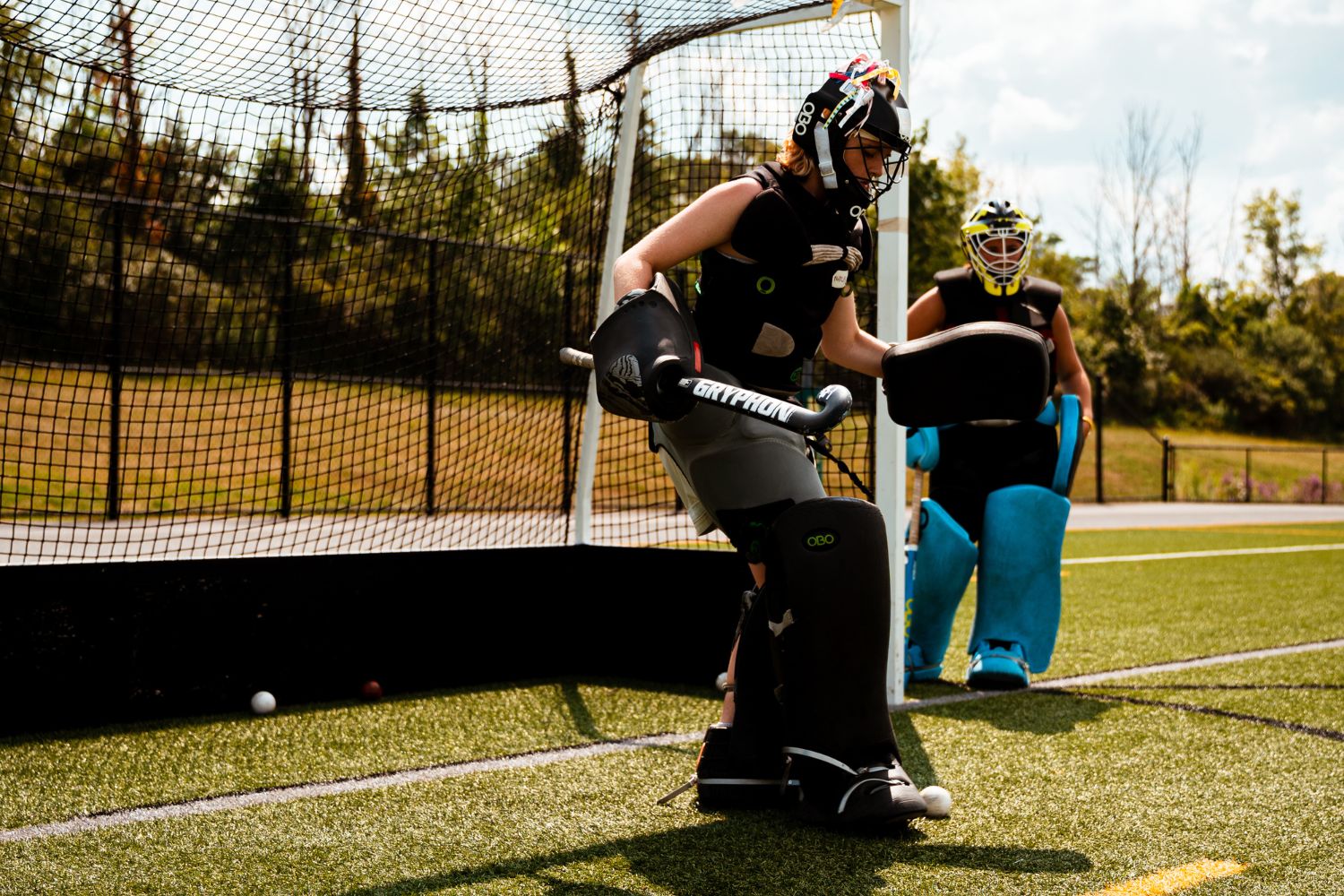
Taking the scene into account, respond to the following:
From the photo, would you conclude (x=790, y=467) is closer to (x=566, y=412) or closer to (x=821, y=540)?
(x=821, y=540)

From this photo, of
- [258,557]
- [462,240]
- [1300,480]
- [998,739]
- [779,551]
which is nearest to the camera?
[779,551]

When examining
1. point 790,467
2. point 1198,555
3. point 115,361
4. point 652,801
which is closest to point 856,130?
point 790,467

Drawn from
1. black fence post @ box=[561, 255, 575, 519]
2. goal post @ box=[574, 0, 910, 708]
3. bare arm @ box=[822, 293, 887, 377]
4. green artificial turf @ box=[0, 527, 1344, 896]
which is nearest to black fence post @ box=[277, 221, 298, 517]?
black fence post @ box=[561, 255, 575, 519]

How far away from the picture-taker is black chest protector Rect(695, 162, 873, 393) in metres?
3.00

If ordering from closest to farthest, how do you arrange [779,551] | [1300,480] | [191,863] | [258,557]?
[191,863], [779,551], [258,557], [1300,480]

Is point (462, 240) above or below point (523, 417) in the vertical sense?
above

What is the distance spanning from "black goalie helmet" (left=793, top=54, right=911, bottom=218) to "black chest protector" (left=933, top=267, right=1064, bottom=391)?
200 centimetres

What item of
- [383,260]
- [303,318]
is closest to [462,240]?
[383,260]

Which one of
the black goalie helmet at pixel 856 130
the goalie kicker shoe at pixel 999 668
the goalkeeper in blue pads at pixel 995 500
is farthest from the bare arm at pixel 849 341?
the goalie kicker shoe at pixel 999 668

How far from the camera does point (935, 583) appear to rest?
4.90 metres

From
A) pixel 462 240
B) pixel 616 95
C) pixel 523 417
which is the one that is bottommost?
pixel 523 417

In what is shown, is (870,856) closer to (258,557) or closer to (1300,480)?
(258,557)

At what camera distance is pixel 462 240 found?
17.2 feet

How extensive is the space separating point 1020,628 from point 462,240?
283 cm
